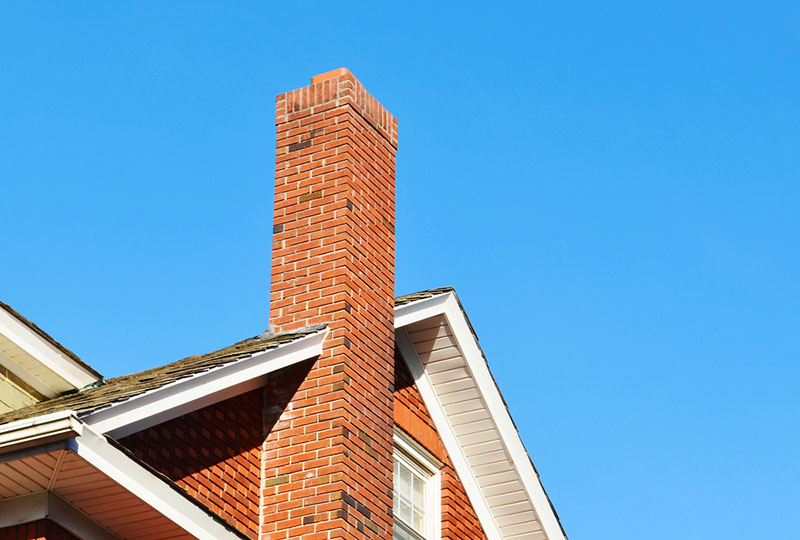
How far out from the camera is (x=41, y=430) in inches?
318

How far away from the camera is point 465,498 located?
14.1 meters

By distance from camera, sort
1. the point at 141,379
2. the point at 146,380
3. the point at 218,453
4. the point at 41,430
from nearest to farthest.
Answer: the point at 41,430
the point at 146,380
the point at 141,379
the point at 218,453

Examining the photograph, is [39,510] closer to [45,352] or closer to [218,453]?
[45,352]

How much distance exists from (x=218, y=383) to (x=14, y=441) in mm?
2472

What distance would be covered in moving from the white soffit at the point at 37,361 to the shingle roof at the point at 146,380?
0.12 metres

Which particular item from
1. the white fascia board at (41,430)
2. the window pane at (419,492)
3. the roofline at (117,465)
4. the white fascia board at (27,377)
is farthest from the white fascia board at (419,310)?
the white fascia board at (41,430)

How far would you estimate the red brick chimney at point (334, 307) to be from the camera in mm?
11062

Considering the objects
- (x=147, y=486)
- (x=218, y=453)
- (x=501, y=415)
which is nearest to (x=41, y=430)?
(x=147, y=486)

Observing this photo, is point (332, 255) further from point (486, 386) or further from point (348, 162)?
point (486, 386)

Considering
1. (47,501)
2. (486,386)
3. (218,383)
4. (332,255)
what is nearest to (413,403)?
(486,386)

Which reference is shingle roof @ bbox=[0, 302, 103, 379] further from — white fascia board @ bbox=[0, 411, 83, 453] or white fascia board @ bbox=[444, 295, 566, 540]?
white fascia board @ bbox=[444, 295, 566, 540]

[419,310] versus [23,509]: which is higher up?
[419,310]

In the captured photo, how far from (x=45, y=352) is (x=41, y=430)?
8.03 feet

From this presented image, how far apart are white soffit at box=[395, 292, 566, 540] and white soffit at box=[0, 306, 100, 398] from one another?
4018 mm
